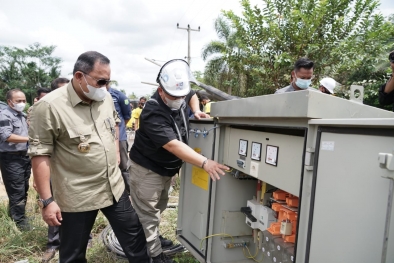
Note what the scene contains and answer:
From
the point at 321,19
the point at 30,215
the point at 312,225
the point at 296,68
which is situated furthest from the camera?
the point at 321,19

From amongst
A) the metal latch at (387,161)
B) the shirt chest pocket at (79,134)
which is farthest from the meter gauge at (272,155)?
the shirt chest pocket at (79,134)

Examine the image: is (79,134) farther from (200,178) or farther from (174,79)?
(200,178)

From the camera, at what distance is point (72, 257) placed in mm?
2232

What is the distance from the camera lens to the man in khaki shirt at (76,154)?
1.99 meters

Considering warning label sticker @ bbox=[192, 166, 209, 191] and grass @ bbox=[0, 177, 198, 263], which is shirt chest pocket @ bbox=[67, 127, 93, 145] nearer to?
warning label sticker @ bbox=[192, 166, 209, 191]

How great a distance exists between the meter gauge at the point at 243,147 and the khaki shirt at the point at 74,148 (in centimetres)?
97

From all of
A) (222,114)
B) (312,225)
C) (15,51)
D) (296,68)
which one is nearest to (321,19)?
(296,68)

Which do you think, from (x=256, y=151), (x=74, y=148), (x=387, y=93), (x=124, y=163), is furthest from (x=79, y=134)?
(x=387, y=93)

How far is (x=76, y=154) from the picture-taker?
2109 mm

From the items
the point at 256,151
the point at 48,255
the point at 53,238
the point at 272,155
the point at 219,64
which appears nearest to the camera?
the point at 272,155

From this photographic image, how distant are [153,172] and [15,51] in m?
42.7

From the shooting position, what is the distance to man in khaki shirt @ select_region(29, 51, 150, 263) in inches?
78.4

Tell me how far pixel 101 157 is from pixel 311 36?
9398 millimetres

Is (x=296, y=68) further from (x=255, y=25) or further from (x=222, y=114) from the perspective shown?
(x=255, y=25)
